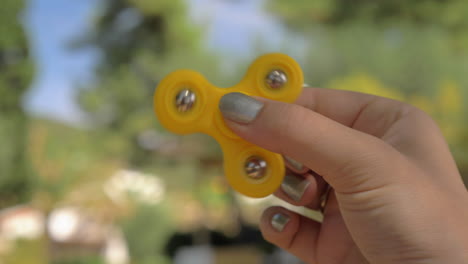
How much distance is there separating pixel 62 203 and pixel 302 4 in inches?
127

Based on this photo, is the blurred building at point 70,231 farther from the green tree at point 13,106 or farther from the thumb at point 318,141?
the thumb at point 318,141

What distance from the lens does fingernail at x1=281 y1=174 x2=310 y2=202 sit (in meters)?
0.48

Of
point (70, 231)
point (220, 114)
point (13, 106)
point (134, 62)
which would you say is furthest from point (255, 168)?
point (134, 62)

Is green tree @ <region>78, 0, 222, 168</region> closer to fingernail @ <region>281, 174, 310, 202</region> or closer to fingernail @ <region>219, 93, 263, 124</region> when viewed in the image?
fingernail @ <region>281, 174, 310, 202</region>

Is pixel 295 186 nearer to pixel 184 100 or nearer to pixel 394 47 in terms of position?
pixel 184 100

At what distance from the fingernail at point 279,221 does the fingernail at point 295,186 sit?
0.12ft

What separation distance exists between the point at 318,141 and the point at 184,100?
13 cm

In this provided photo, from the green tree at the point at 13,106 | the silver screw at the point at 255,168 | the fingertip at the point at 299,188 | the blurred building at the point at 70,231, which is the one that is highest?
the silver screw at the point at 255,168

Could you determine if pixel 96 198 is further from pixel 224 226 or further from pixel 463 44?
pixel 463 44

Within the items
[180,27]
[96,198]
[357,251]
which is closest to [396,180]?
[357,251]

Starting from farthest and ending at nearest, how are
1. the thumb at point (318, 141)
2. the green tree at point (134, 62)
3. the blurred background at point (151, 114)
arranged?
the green tree at point (134, 62) → the blurred background at point (151, 114) → the thumb at point (318, 141)

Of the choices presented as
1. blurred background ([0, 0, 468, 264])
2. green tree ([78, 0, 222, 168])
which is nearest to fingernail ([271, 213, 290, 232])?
blurred background ([0, 0, 468, 264])

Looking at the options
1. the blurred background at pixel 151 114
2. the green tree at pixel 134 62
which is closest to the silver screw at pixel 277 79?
the blurred background at pixel 151 114

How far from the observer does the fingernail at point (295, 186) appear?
1.56 feet
